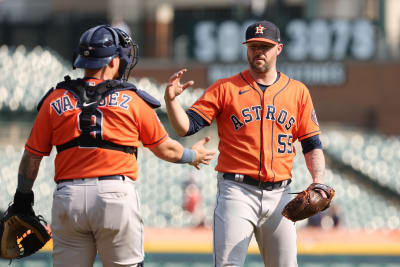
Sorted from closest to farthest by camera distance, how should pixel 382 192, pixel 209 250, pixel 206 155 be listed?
pixel 206 155, pixel 209 250, pixel 382 192

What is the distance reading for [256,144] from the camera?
4383mm

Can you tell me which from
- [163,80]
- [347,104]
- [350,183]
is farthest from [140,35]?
[350,183]

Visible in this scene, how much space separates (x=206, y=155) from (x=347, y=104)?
779 inches

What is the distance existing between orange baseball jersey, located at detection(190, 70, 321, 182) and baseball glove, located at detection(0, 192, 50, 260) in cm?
112

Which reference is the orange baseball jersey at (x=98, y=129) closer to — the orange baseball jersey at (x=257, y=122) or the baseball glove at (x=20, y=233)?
the baseball glove at (x=20, y=233)

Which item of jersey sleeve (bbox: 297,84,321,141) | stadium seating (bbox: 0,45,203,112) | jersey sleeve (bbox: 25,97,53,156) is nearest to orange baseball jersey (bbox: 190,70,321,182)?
jersey sleeve (bbox: 297,84,321,141)

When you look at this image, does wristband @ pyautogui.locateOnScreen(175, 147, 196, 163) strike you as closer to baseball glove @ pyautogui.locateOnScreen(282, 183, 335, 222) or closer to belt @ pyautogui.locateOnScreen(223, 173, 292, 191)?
belt @ pyautogui.locateOnScreen(223, 173, 292, 191)

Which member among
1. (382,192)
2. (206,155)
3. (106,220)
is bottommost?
(382,192)

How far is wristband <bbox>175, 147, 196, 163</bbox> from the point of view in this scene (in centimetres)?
408

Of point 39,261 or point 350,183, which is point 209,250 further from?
point 350,183

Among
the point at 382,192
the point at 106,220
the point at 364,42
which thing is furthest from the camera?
the point at 364,42

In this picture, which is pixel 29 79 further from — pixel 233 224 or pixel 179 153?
pixel 179 153

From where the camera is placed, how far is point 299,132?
4.55 m

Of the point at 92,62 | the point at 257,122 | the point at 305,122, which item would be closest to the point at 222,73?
the point at 305,122
